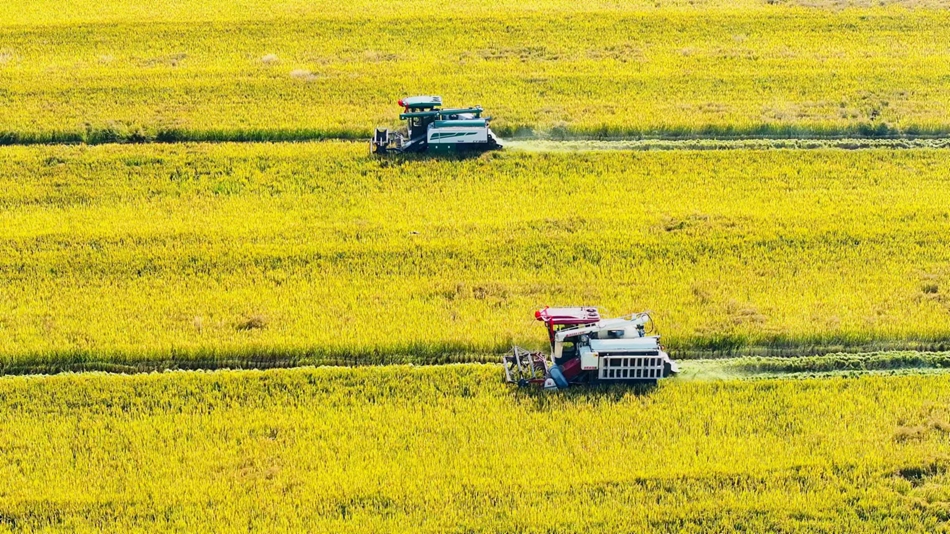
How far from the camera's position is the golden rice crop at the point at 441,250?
78.4ft

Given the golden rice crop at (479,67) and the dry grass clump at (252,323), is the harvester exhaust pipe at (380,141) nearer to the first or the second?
the golden rice crop at (479,67)

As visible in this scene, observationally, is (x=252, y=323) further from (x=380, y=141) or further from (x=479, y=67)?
(x=479, y=67)

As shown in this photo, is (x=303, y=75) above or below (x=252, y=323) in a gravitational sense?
above

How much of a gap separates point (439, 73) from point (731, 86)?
38.6ft

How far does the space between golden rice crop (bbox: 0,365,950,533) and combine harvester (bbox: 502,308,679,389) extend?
1.37 feet

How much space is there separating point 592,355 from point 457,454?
3932 millimetres

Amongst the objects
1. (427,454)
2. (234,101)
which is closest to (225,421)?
(427,454)

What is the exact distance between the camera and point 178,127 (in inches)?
1350

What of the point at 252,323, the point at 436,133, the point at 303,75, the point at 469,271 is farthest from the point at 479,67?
the point at 252,323

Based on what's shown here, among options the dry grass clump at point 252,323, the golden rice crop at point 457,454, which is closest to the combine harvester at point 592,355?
the golden rice crop at point 457,454

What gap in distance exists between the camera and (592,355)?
853 inches

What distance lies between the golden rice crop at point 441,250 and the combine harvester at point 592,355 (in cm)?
113

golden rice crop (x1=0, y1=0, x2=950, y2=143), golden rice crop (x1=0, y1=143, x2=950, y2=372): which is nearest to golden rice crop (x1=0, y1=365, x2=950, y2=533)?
golden rice crop (x1=0, y1=143, x2=950, y2=372)

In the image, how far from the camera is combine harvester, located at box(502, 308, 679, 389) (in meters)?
21.9
